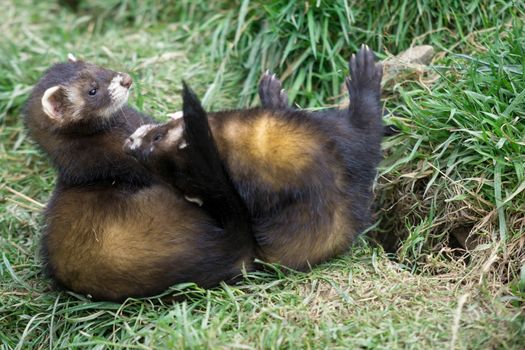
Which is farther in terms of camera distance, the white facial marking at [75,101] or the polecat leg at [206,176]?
the white facial marking at [75,101]

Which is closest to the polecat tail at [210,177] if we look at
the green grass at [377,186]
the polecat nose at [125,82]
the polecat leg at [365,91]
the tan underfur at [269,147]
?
the tan underfur at [269,147]

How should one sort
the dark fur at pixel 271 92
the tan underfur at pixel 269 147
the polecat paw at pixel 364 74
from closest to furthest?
the tan underfur at pixel 269 147 < the polecat paw at pixel 364 74 < the dark fur at pixel 271 92

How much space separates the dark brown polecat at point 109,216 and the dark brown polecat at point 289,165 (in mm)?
175

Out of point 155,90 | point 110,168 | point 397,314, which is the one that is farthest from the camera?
point 155,90

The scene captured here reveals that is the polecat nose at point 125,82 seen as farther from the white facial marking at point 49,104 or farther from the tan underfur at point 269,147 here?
the tan underfur at point 269,147

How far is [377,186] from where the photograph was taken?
16.8 ft

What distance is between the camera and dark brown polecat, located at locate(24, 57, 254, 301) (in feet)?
13.8

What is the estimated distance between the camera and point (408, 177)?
193 inches

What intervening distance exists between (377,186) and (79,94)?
2240 mm

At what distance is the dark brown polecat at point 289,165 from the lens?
411 centimetres

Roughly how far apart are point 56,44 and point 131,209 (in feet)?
11.0

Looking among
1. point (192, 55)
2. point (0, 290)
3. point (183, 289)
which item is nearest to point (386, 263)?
point (183, 289)

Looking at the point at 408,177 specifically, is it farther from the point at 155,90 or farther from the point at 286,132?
the point at 155,90

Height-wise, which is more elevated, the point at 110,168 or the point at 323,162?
the point at 323,162
